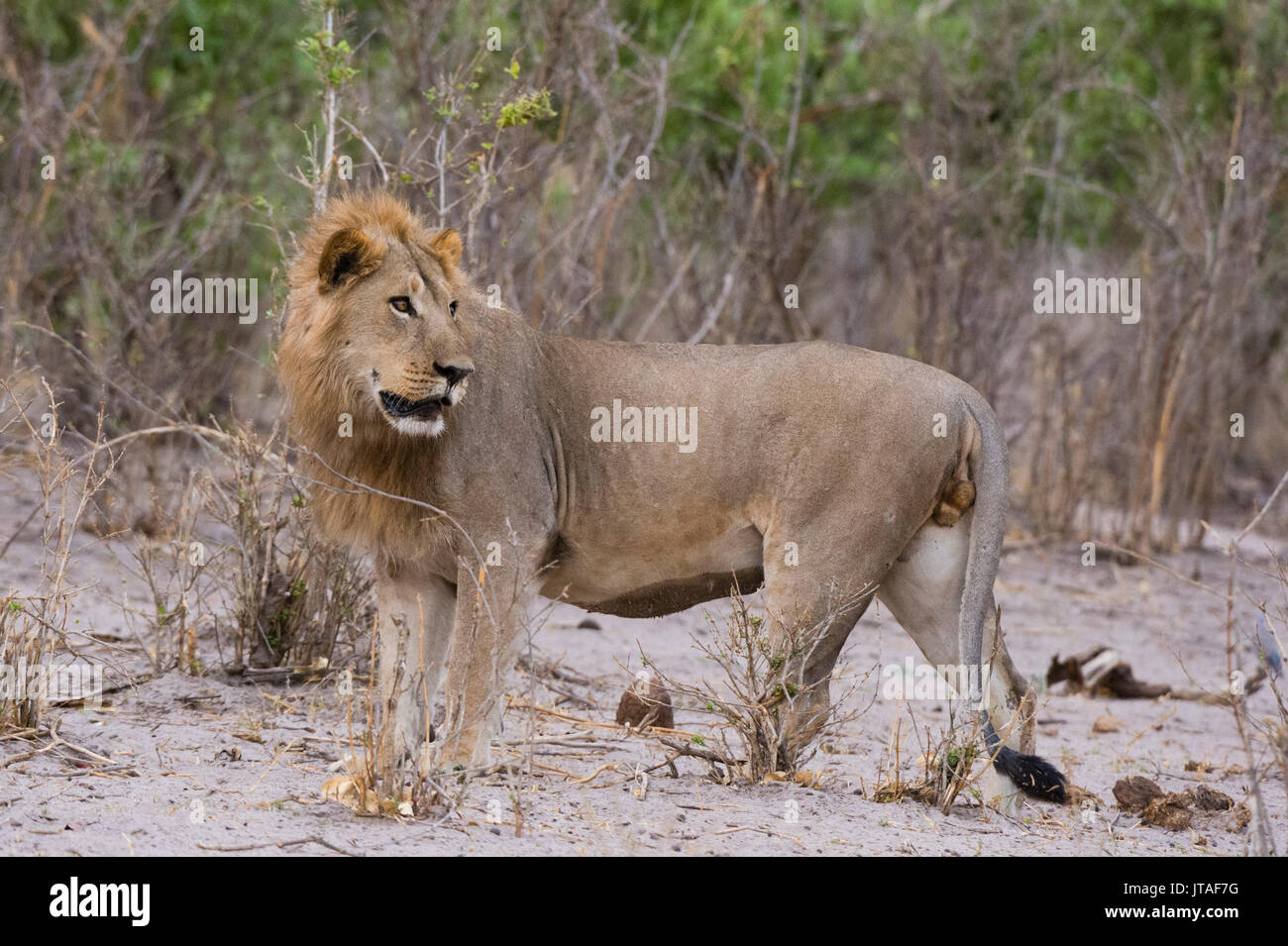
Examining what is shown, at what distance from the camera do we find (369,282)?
501 centimetres

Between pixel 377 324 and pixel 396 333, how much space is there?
0.09 meters

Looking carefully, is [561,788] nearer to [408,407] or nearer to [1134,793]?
[408,407]

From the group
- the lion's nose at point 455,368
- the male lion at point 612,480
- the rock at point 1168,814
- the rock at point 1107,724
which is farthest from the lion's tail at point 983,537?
the rock at point 1107,724

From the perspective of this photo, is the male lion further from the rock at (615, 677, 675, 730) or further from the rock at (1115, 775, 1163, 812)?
the rock at (1115, 775, 1163, 812)

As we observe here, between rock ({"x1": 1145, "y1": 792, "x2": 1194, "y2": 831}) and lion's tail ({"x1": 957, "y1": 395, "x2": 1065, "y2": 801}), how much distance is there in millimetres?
457

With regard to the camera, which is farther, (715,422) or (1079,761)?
(1079,761)

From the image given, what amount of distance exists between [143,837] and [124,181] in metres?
7.80

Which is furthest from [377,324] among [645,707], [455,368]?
[645,707]

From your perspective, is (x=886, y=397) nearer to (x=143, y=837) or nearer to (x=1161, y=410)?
(x=143, y=837)

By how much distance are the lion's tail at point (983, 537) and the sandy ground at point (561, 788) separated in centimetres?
34

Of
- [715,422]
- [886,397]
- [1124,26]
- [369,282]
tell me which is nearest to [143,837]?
[369,282]

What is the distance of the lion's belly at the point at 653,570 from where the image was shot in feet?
18.4

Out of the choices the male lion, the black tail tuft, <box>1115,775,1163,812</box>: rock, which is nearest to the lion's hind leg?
the male lion

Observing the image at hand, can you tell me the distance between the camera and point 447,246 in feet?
17.6
